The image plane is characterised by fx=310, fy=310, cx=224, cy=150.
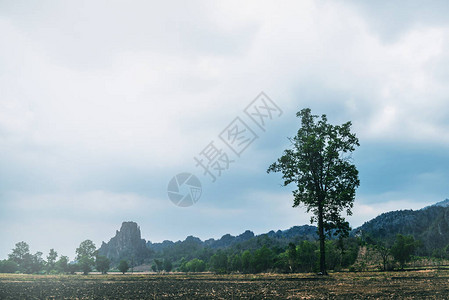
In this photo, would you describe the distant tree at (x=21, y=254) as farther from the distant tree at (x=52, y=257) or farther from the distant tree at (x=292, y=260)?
the distant tree at (x=292, y=260)

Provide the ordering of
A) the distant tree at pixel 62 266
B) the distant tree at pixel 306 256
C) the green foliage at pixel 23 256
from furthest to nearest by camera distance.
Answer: the green foliage at pixel 23 256 → the distant tree at pixel 62 266 → the distant tree at pixel 306 256

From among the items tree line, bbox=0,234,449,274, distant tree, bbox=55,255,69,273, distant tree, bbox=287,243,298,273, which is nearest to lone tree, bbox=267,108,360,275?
tree line, bbox=0,234,449,274

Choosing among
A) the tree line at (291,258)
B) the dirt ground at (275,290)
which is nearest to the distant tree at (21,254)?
the tree line at (291,258)

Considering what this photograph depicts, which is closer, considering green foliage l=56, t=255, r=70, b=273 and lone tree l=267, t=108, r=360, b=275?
lone tree l=267, t=108, r=360, b=275

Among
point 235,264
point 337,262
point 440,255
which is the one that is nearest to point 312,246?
point 337,262

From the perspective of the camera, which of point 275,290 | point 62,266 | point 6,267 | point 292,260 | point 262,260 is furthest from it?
point 62,266

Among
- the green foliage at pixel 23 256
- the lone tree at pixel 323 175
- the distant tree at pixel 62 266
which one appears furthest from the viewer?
the green foliage at pixel 23 256

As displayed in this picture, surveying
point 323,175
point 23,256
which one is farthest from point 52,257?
point 323,175

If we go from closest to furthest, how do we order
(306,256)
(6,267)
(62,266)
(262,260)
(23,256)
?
(306,256) → (262,260) → (6,267) → (62,266) → (23,256)

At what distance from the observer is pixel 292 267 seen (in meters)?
64.6

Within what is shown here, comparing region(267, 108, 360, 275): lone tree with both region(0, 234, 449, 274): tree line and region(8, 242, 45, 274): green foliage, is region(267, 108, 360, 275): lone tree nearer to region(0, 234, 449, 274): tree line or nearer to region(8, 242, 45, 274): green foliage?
region(0, 234, 449, 274): tree line

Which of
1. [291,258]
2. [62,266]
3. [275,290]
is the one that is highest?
[275,290]

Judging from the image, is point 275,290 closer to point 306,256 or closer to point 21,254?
point 306,256

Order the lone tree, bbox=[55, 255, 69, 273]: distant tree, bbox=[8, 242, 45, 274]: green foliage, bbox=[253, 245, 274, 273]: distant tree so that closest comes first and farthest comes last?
the lone tree → bbox=[253, 245, 274, 273]: distant tree → bbox=[55, 255, 69, 273]: distant tree → bbox=[8, 242, 45, 274]: green foliage
